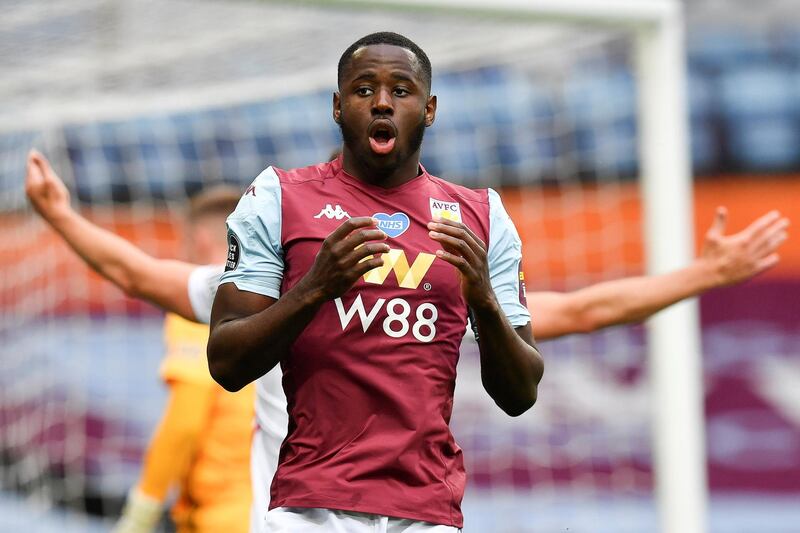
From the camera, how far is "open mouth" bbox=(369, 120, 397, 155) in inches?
91.1

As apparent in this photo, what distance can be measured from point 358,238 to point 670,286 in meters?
1.69

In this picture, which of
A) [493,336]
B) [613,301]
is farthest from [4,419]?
[493,336]

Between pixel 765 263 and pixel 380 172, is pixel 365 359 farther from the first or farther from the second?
pixel 765 263

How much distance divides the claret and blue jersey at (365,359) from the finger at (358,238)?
19cm

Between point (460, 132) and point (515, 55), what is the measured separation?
279 centimetres

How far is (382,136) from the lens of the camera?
2346 millimetres

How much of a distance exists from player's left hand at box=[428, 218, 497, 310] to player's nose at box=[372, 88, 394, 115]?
0.22 meters

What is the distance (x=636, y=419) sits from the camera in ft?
29.8

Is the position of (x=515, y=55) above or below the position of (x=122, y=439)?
above

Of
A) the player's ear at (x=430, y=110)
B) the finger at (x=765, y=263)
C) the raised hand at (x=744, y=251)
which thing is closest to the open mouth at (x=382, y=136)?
the player's ear at (x=430, y=110)

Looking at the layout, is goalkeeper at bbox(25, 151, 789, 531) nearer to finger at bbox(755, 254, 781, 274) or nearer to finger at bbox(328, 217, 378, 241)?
finger at bbox(755, 254, 781, 274)

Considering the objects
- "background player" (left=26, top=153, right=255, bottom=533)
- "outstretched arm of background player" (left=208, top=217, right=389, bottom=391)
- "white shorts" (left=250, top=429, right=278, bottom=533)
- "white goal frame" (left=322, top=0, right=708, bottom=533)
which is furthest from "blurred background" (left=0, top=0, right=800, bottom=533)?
"outstretched arm of background player" (left=208, top=217, right=389, bottom=391)

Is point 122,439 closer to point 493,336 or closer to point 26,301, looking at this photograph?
point 26,301

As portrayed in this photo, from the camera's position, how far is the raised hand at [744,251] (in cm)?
360
